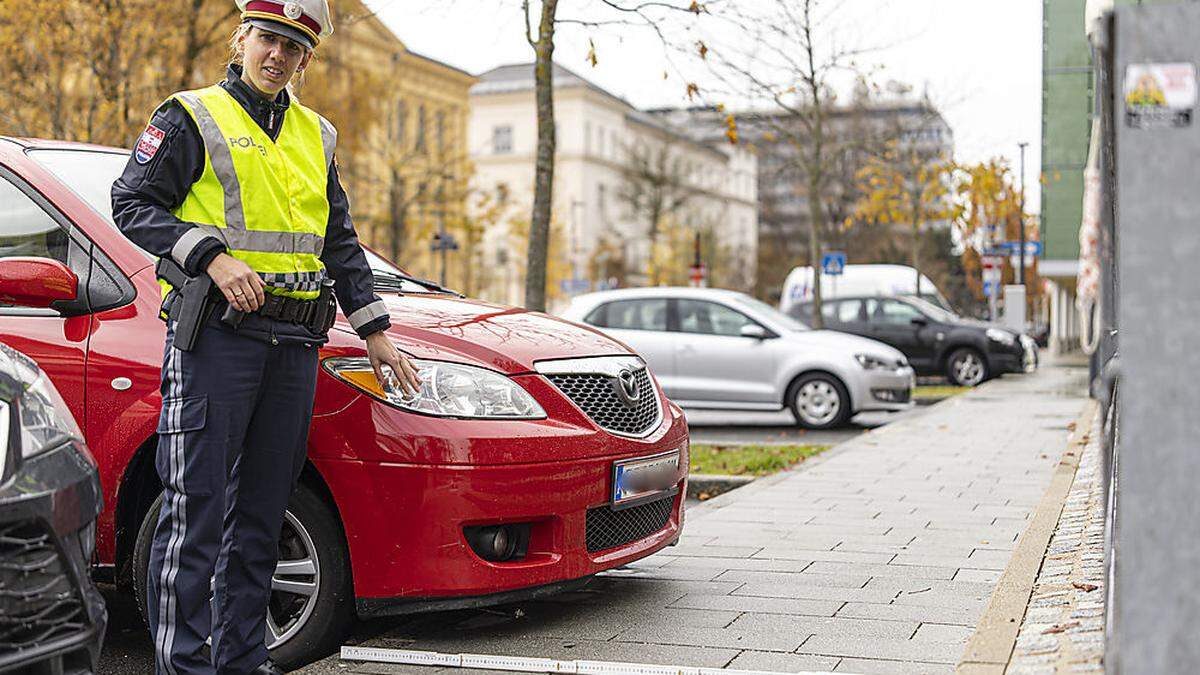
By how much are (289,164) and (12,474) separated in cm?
135

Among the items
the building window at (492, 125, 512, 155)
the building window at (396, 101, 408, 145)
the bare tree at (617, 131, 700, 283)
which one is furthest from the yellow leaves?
the building window at (492, 125, 512, 155)

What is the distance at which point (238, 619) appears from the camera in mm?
4297

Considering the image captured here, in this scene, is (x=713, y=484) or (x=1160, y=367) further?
(x=713, y=484)

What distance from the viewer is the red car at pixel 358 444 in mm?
4668

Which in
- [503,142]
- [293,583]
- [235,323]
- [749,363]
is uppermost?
[503,142]

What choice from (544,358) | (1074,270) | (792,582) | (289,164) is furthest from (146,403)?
(1074,270)

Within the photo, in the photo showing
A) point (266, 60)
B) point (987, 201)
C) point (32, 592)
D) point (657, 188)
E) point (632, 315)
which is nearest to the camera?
point (32, 592)

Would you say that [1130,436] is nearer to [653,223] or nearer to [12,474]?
[12,474]

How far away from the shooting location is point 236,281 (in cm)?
402

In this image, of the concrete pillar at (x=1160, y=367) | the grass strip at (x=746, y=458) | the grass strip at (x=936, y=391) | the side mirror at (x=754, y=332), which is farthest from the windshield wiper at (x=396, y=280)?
the grass strip at (x=936, y=391)

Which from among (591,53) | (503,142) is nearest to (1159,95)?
(591,53)

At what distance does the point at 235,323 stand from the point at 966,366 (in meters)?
20.4

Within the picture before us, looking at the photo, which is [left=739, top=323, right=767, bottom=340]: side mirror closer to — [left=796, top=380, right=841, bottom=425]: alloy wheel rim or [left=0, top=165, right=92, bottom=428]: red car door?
[left=796, top=380, right=841, bottom=425]: alloy wheel rim

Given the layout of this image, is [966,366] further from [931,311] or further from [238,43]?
[238,43]
